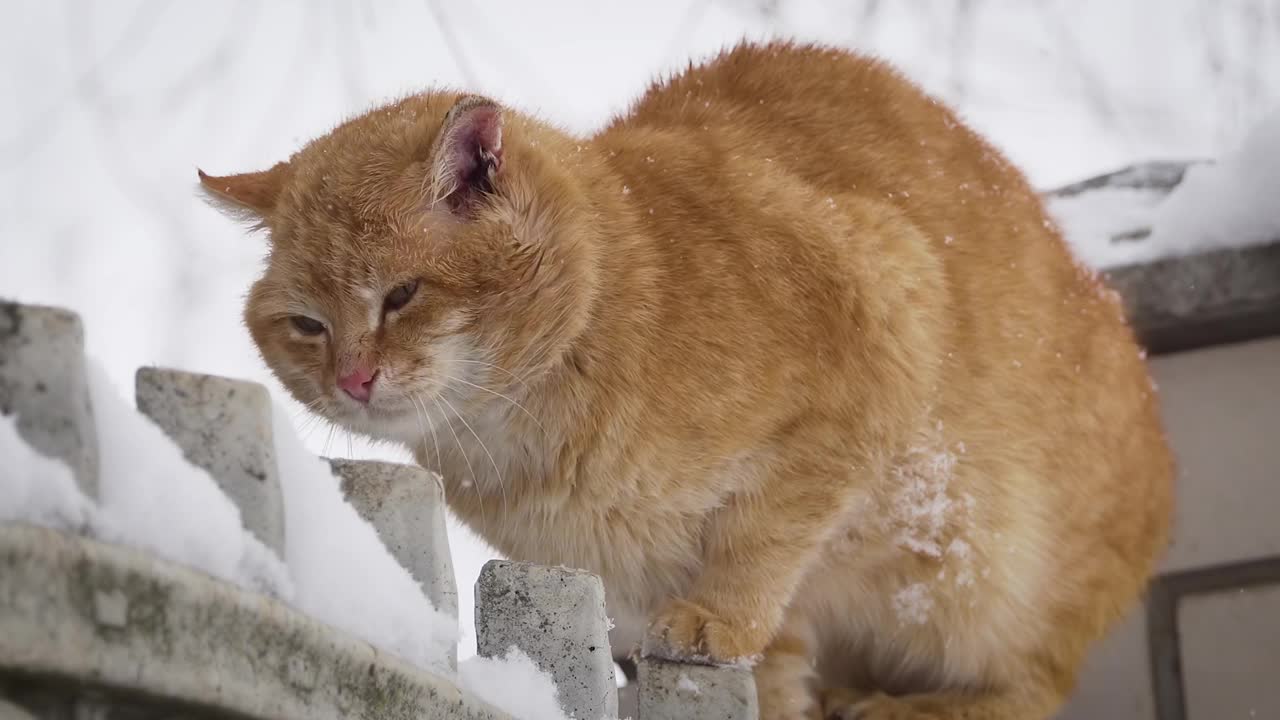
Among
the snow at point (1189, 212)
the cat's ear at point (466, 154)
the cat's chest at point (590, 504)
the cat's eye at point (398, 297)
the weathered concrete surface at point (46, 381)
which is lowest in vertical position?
the weathered concrete surface at point (46, 381)

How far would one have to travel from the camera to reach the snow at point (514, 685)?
1537mm

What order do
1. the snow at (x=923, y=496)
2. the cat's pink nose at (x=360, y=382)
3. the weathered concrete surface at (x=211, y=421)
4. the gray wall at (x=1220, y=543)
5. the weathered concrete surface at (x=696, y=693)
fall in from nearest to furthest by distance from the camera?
the weathered concrete surface at (x=211, y=421) → the weathered concrete surface at (x=696, y=693) → the cat's pink nose at (x=360, y=382) → the snow at (x=923, y=496) → the gray wall at (x=1220, y=543)

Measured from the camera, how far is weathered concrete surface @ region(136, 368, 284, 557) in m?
1.19

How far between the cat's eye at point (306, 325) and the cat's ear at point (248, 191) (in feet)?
0.69

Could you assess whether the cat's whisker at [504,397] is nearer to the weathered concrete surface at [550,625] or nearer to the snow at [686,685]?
the snow at [686,685]

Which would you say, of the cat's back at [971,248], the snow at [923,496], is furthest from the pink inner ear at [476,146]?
the snow at [923,496]

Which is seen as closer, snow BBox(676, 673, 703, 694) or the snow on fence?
the snow on fence

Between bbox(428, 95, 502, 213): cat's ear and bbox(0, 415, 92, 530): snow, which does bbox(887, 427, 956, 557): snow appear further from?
bbox(0, 415, 92, 530): snow

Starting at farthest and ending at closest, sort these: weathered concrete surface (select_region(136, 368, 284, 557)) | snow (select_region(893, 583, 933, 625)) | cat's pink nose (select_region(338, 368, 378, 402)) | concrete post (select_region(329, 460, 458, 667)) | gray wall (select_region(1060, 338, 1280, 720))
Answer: gray wall (select_region(1060, 338, 1280, 720)) → snow (select_region(893, 583, 933, 625)) → cat's pink nose (select_region(338, 368, 378, 402)) → concrete post (select_region(329, 460, 458, 667)) → weathered concrete surface (select_region(136, 368, 284, 557))

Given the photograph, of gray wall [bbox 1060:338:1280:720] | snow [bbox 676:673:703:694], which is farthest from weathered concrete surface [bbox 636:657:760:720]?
gray wall [bbox 1060:338:1280:720]

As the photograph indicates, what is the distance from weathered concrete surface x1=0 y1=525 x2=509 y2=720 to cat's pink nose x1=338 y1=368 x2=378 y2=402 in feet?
2.90

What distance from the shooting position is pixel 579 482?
227 cm

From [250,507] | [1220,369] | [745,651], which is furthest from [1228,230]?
[250,507]

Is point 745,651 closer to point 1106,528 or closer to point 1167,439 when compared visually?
point 1106,528
